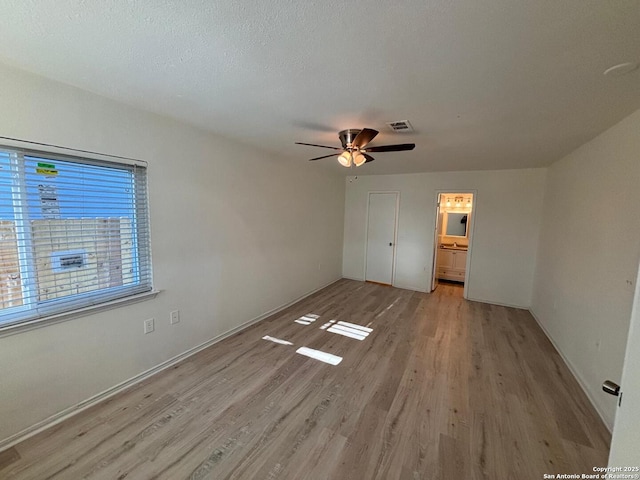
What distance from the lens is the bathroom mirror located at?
6254mm

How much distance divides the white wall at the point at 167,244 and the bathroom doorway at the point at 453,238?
3783 millimetres

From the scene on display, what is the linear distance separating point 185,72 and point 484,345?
157 inches

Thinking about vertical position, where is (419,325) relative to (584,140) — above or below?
below

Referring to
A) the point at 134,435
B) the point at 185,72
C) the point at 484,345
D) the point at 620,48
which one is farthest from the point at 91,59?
the point at 484,345

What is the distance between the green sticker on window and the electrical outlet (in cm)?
137

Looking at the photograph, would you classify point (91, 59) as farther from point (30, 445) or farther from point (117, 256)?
point (30, 445)

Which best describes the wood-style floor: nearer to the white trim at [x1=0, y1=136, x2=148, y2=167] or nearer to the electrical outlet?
the electrical outlet

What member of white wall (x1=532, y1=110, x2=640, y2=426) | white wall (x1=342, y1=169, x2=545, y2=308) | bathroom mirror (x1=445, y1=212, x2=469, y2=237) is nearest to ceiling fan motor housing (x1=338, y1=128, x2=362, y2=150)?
white wall (x1=532, y1=110, x2=640, y2=426)

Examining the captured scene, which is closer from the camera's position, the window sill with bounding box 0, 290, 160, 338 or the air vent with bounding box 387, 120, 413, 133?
the window sill with bounding box 0, 290, 160, 338

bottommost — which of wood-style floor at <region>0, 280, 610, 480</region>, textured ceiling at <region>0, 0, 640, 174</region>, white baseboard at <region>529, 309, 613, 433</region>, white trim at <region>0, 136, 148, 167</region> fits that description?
wood-style floor at <region>0, 280, 610, 480</region>

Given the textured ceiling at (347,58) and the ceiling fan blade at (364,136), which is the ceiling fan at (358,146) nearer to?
the ceiling fan blade at (364,136)

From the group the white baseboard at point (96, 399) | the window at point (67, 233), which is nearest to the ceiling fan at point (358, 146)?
the window at point (67, 233)

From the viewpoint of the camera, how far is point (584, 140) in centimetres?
268

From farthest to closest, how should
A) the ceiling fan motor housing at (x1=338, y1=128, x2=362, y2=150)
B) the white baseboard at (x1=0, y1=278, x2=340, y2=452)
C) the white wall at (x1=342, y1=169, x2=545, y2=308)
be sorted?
the white wall at (x1=342, y1=169, x2=545, y2=308) < the ceiling fan motor housing at (x1=338, y1=128, x2=362, y2=150) < the white baseboard at (x1=0, y1=278, x2=340, y2=452)
